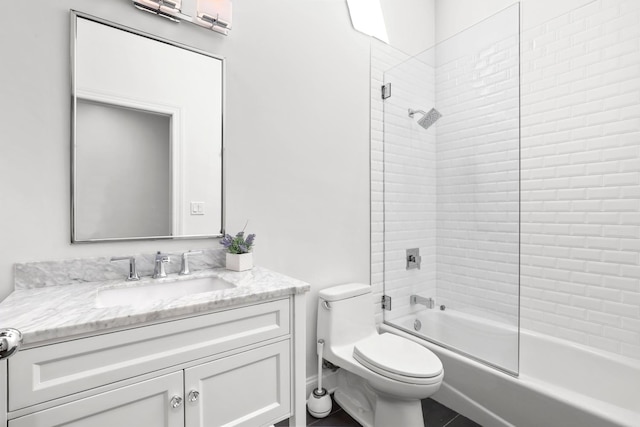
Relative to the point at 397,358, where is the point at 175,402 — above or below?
above

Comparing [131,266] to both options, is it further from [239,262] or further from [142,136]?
[142,136]

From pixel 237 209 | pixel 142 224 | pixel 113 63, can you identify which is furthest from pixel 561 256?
pixel 113 63

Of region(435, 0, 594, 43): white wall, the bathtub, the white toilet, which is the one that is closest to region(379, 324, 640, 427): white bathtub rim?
the bathtub

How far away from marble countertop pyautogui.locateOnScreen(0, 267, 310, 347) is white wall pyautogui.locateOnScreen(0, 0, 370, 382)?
0.59 ft

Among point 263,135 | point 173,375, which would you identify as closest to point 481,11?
point 263,135

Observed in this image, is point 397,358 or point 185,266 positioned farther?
point 397,358

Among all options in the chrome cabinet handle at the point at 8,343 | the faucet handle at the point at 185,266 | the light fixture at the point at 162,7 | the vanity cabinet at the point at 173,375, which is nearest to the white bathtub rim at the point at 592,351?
the vanity cabinet at the point at 173,375

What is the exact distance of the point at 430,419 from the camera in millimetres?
1783

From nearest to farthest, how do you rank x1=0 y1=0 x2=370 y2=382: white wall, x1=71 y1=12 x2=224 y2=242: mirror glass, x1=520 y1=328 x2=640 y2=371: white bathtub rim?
x1=0 y1=0 x2=370 y2=382: white wall, x1=71 y1=12 x2=224 y2=242: mirror glass, x1=520 y1=328 x2=640 y2=371: white bathtub rim

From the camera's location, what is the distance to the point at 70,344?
0.87 meters

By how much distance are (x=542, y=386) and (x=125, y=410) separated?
1.70m

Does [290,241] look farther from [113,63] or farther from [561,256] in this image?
[561,256]

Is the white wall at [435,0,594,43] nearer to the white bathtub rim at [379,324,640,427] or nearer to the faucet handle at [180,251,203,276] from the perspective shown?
the white bathtub rim at [379,324,640,427]

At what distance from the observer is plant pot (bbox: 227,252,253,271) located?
150 centimetres
